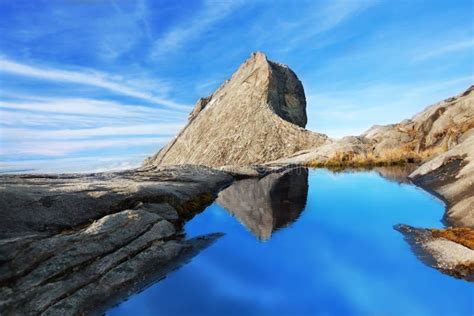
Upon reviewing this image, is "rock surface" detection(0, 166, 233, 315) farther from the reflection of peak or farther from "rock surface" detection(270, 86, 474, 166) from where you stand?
"rock surface" detection(270, 86, 474, 166)

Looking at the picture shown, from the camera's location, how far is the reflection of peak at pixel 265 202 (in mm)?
15106

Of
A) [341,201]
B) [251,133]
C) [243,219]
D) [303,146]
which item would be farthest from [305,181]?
[251,133]

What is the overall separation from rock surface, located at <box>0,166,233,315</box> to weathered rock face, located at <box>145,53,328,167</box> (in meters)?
39.9

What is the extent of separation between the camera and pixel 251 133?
189ft

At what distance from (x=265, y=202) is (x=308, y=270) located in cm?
930

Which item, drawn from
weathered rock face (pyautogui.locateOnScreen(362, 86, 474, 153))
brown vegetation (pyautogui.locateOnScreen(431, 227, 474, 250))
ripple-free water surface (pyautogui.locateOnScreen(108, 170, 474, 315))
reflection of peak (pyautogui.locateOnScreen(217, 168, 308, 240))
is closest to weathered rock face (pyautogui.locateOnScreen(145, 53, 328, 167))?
weathered rock face (pyautogui.locateOnScreen(362, 86, 474, 153))

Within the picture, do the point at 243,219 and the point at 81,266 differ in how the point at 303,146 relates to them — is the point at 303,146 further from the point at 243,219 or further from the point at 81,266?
the point at 81,266

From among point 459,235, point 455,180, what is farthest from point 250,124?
point 459,235

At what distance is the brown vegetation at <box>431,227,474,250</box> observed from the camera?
10.8 meters

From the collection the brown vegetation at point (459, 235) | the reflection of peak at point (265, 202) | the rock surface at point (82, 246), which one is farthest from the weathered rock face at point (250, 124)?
the rock surface at point (82, 246)

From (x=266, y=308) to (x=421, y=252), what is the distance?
5.41 metres

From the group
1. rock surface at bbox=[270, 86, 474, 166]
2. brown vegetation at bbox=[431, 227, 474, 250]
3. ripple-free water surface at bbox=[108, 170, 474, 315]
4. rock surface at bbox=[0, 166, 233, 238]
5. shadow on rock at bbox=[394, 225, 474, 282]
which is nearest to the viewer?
ripple-free water surface at bbox=[108, 170, 474, 315]

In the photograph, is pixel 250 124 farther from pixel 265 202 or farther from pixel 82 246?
pixel 82 246

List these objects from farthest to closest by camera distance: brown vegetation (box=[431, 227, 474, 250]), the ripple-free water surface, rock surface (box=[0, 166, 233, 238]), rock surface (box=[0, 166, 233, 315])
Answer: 1. brown vegetation (box=[431, 227, 474, 250])
2. rock surface (box=[0, 166, 233, 238])
3. the ripple-free water surface
4. rock surface (box=[0, 166, 233, 315])
